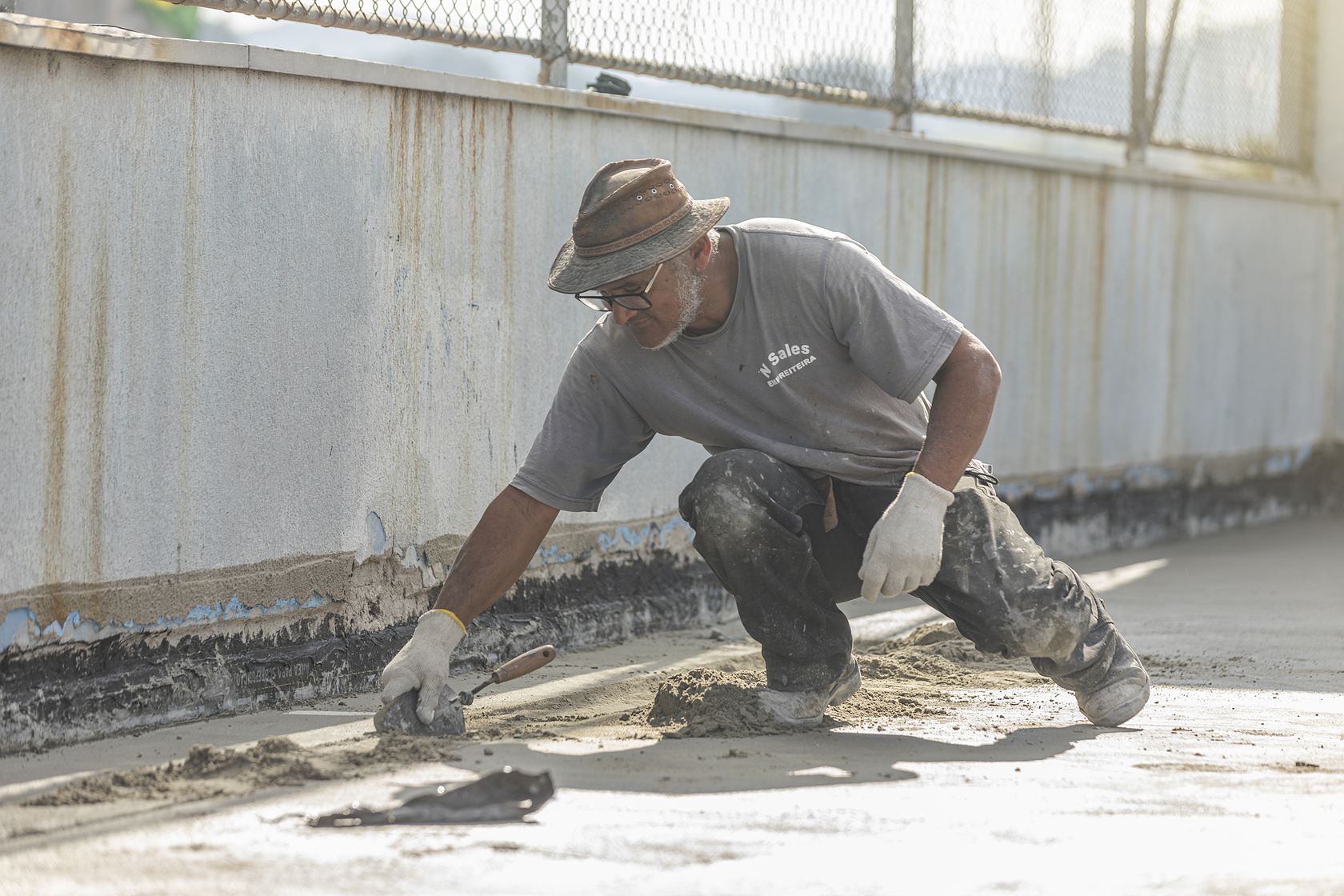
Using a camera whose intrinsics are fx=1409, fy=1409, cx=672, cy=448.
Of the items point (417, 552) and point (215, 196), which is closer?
point (215, 196)

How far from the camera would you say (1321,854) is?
81.7 inches

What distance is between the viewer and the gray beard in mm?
2855

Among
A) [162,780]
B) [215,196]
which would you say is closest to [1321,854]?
[162,780]

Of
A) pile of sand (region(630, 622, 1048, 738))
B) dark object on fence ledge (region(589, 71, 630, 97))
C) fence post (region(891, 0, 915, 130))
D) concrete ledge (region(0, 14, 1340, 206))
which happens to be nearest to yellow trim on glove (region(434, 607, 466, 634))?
pile of sand (region(630, 622, 1048, 738))

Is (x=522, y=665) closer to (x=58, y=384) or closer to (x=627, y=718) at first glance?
(x=627, y=718)

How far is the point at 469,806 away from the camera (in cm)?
228

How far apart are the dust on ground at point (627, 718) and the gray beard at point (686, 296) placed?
767 mm

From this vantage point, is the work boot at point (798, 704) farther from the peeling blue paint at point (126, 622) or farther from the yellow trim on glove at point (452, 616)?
the peeling blue paint at point (126, 622)

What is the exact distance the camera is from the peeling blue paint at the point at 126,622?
2.74 metres

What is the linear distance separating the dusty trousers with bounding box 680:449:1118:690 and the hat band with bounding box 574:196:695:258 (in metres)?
0.50

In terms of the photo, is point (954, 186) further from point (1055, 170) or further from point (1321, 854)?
point (1321, 854)

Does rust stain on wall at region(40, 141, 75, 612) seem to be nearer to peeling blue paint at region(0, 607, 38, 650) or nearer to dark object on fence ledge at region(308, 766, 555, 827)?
peeling blue paint at region(0, 607, 38, 650)

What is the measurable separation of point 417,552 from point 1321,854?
87.1 inches

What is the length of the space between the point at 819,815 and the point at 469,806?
0.57m
